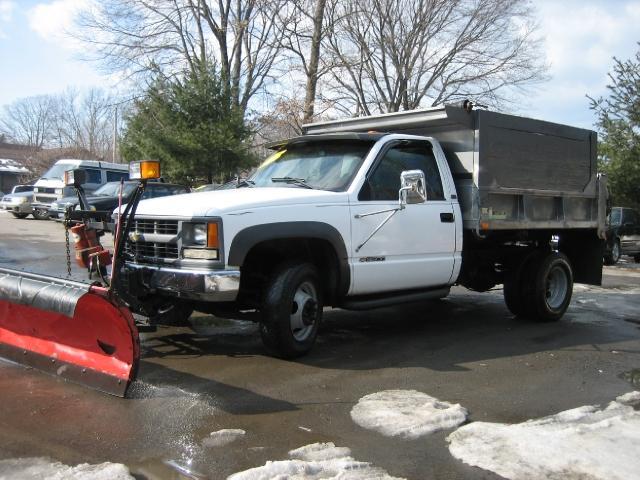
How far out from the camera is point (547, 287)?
793 centimetres

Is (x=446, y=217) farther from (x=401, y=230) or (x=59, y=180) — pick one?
(x=59, y=180)

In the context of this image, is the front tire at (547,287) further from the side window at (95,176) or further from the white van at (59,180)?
the side window at (95,176)

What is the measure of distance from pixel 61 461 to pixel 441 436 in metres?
2.30

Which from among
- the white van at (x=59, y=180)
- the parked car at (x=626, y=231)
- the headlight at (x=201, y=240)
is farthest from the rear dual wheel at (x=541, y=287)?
the white van at (x=59, y=180)

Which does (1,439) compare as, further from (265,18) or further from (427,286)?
(265,18)

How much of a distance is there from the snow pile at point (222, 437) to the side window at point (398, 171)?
8.75 ft

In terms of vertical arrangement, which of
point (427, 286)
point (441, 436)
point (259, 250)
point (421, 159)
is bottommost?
point (441, 436)

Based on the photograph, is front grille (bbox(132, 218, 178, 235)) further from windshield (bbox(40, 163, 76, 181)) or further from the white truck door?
windshield (bbox(40, 163, 76, 181))

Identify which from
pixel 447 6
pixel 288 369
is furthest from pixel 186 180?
pixel 288 369

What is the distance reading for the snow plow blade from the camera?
14.0 feet

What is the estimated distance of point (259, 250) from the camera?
18.0ft

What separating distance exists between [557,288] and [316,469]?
5.75 metres

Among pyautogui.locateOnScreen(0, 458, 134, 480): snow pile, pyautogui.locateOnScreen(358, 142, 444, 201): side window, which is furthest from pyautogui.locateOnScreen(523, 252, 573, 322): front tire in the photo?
pyautogui.locateOnScreen(0, 458, 134, 480): snow pile

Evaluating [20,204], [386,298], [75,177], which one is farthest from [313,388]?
[20,204]
